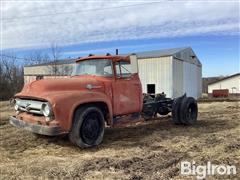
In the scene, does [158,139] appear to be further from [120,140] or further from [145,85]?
[145,85]

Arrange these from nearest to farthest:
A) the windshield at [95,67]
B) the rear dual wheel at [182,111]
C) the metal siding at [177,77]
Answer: the windshield at [95,67]
the rear dual wheel at [182,111]
the metal siding at [177,77]

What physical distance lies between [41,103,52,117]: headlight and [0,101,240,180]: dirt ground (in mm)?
899

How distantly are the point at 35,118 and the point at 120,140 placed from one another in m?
2.44

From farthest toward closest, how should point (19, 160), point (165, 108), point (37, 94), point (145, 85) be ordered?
point (145, 85) → point (165, 108) → point (37, 94) → point (19, 160)

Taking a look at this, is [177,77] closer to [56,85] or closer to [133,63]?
[133,63]

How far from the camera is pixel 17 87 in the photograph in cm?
4897

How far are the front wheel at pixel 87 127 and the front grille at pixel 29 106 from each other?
32.2 inches

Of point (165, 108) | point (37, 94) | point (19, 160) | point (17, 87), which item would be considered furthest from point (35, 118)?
point (17, 87)

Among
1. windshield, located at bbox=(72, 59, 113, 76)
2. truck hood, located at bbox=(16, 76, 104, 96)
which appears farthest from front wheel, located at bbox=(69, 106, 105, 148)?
windshield, located at bbox=(72, 59, 113, 76)

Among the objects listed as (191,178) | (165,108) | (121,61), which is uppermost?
(121,61)

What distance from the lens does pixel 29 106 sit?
820cm

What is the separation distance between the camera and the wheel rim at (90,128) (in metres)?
8.31

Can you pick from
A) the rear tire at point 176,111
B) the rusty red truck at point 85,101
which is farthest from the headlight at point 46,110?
the rear tire at point 176,111

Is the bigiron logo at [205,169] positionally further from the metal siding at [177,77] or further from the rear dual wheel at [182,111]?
the metal siding at [177,77]
